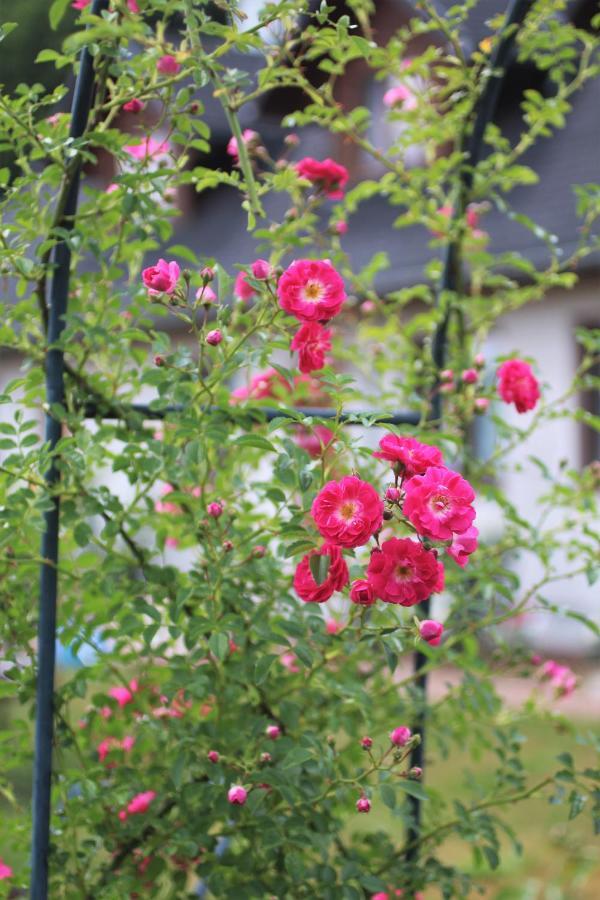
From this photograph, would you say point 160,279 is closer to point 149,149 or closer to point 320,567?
point 320,567

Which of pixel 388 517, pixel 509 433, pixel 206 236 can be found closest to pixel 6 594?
pixel 388 517

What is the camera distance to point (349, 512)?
1.03 m

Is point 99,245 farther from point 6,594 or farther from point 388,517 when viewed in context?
point 388,517

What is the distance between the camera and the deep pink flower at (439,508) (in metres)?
1.00

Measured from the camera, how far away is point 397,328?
2.11 meters

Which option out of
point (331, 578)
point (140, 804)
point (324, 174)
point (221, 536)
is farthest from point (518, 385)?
point (140, 804)

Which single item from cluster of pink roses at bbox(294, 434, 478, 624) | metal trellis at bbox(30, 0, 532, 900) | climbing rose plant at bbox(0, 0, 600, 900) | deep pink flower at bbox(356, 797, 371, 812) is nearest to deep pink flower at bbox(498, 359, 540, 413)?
climbing rose plant at bbox(0, 0, 600, 900)

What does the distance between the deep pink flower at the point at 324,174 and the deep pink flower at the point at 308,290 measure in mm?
445

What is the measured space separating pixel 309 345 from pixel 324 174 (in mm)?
453

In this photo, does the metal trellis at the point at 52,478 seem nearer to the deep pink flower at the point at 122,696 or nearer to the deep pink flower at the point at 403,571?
the deep pink flower at the point at 403,571

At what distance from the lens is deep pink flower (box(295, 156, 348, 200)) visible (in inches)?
61.5

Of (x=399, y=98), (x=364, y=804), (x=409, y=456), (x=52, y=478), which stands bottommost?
(x=364, y=804)

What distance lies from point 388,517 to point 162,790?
641 mm

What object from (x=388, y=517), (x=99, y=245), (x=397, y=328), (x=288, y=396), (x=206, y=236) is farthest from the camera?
(x=206, y=236)
